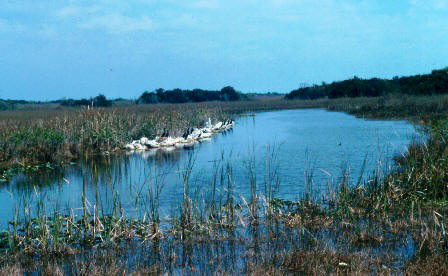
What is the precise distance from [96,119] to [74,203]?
10058 millimetres

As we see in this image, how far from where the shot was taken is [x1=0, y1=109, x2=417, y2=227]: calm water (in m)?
9.57

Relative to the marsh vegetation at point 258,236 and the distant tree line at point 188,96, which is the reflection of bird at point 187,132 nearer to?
the marsh vegetation at point 258,236

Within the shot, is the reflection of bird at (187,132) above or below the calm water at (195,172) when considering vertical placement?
above

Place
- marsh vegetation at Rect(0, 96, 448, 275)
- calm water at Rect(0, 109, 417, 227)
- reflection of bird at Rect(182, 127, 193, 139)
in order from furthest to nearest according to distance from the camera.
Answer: reflection of bird at Rect(182, 127, 193, 139) < calm water at Rect(0, 109, 417, 227) < marsh vegetation at Rect(0, 96, 448, 275)

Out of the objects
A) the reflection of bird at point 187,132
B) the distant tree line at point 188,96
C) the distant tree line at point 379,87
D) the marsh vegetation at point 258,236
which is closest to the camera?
the marsh vegetation at point 258,236

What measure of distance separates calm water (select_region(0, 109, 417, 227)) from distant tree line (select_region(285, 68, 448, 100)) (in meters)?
33.5

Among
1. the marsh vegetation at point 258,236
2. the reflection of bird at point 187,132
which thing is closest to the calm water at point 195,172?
the marsh vegetation at point 258,236

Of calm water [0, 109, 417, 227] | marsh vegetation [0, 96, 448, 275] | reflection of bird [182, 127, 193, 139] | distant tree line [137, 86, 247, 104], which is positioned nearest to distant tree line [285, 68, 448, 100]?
distant tree line [137, 86, 247, 104]

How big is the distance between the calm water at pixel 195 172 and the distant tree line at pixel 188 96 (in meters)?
52.8

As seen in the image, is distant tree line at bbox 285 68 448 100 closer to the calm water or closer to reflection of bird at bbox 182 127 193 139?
reflection of bird at bbox 182 127 193 139

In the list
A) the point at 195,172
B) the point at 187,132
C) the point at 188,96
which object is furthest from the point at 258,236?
the point at 188,96

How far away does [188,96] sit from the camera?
281ft

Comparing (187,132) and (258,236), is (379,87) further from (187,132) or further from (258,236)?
(258,236)

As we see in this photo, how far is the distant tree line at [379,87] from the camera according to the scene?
170ft
